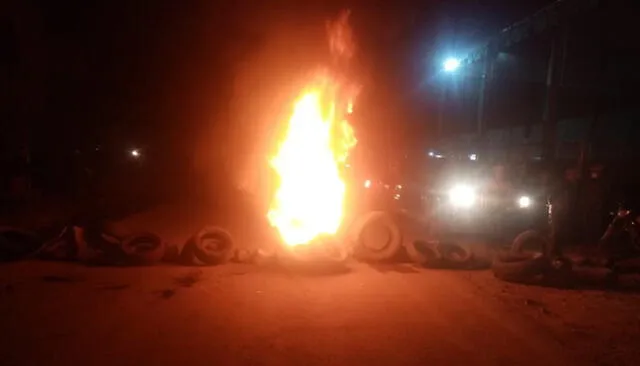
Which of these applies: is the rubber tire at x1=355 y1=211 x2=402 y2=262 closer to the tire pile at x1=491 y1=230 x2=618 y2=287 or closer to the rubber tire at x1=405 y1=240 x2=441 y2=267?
the rubber tire at x1=405 y1=240 x2=441 y2=267

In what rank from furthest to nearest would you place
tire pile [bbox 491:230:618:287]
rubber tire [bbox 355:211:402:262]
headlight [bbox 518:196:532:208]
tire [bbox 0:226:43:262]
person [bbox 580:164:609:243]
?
1. headlight [bbox 518:196:532:208]
2. person [bbox 580:164:609:243]
3. rubber tire [bbox 355:211:402:262]
4. tire [bbox 0:226:43:262]
5. tire pile [bbox 491:230:618:287]

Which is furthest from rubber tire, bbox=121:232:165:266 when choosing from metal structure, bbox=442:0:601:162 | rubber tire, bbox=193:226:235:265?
metal structure, bbox=442:0:601:162

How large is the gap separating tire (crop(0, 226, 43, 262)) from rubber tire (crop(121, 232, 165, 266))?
189 cm

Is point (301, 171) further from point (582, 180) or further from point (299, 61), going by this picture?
point (582, 180)

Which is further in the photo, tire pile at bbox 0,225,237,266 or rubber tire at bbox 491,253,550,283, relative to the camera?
tire pile at bbox 0,225,237,266

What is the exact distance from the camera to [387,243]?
43.7 ft

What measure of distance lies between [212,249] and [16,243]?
156 inches

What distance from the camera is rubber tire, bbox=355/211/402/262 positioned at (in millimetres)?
13062

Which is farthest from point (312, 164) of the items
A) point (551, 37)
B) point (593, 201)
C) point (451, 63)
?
point (451, 63)

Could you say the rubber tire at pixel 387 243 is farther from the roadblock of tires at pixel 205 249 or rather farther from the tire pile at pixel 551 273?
the tire pile at pixel 551 273

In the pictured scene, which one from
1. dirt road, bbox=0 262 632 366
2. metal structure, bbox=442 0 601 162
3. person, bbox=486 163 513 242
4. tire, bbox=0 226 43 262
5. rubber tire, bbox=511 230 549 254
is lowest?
dirt road, bbox=0 262 632 366

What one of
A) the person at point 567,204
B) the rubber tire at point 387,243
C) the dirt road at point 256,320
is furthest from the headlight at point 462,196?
the dirt road at point 256,320

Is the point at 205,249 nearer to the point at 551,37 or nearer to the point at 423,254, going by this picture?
the point at 423,254

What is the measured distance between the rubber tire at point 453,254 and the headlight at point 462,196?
4.47m
